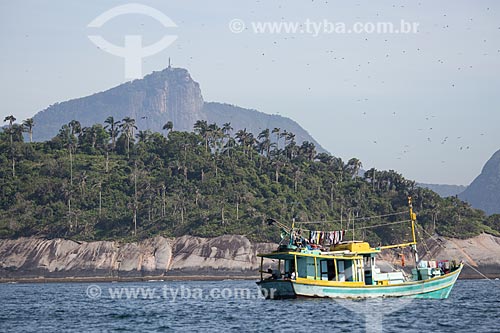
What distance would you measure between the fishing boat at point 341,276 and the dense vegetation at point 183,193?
283 ft

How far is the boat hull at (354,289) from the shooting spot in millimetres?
64250

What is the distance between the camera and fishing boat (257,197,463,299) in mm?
64375

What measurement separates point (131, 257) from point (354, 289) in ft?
302

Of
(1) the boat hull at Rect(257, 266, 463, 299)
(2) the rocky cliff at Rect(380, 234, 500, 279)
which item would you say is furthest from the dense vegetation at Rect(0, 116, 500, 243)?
(1) the boat hull at Rect(257, 266, 463, 299)

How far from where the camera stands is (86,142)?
200 m

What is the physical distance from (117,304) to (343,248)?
2181 cm

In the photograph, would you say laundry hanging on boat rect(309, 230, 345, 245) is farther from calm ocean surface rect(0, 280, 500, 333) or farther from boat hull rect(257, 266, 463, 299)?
calm ocean surface rect(0, 280, 500, 333)

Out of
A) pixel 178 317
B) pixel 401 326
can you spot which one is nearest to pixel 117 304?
pixel 178 317

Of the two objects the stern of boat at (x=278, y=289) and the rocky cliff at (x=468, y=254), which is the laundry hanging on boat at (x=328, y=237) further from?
the rocky cliff at (x=468, y=254)

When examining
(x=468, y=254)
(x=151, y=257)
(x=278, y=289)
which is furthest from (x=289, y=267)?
(x=468, y=254)

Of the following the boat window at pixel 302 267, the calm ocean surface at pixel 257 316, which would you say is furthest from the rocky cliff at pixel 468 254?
the boat window at pixel 302 267

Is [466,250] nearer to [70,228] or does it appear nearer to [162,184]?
[162,184]

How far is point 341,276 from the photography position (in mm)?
65750

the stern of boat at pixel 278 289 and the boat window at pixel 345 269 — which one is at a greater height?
the boat window at pixel 345 269
